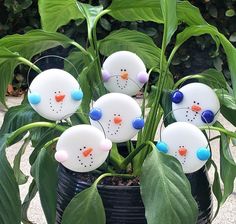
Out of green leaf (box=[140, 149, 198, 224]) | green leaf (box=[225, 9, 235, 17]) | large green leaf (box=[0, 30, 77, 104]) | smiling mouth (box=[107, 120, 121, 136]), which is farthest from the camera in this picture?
green leaf (box=[225, 9, 235, 17])

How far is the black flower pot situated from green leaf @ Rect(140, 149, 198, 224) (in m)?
0.06

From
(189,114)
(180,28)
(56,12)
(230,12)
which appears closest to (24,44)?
(56,12)

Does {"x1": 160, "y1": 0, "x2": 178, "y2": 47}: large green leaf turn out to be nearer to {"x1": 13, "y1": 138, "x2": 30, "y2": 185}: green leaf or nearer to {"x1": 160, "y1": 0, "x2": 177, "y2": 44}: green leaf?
{"x1": 160, "y1": 0, "x2": 177, "y2": 44}: green leaf

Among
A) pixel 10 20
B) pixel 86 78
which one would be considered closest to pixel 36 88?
pixel 86 78

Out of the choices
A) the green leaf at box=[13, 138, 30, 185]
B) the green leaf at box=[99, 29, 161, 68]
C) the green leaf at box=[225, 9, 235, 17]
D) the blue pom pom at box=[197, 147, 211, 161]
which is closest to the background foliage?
the green leaf at box=[225, 9, 235, 17]

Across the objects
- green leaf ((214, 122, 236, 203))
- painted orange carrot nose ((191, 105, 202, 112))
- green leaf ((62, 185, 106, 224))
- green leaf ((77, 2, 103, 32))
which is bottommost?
green leaf ((214, 122, 236, 203))

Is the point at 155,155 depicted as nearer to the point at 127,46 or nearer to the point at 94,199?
the point at 94,199

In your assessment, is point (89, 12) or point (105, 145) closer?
point (105, 145)

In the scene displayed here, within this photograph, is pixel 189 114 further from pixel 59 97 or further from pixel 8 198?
pixel 8 198

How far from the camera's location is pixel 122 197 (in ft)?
2.70

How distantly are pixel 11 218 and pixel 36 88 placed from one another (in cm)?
20

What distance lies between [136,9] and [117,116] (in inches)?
11.0

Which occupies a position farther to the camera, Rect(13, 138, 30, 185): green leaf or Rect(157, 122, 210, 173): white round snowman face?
Rect(13, 138, 30, 185): green leaf

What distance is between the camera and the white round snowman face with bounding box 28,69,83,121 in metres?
0.86
